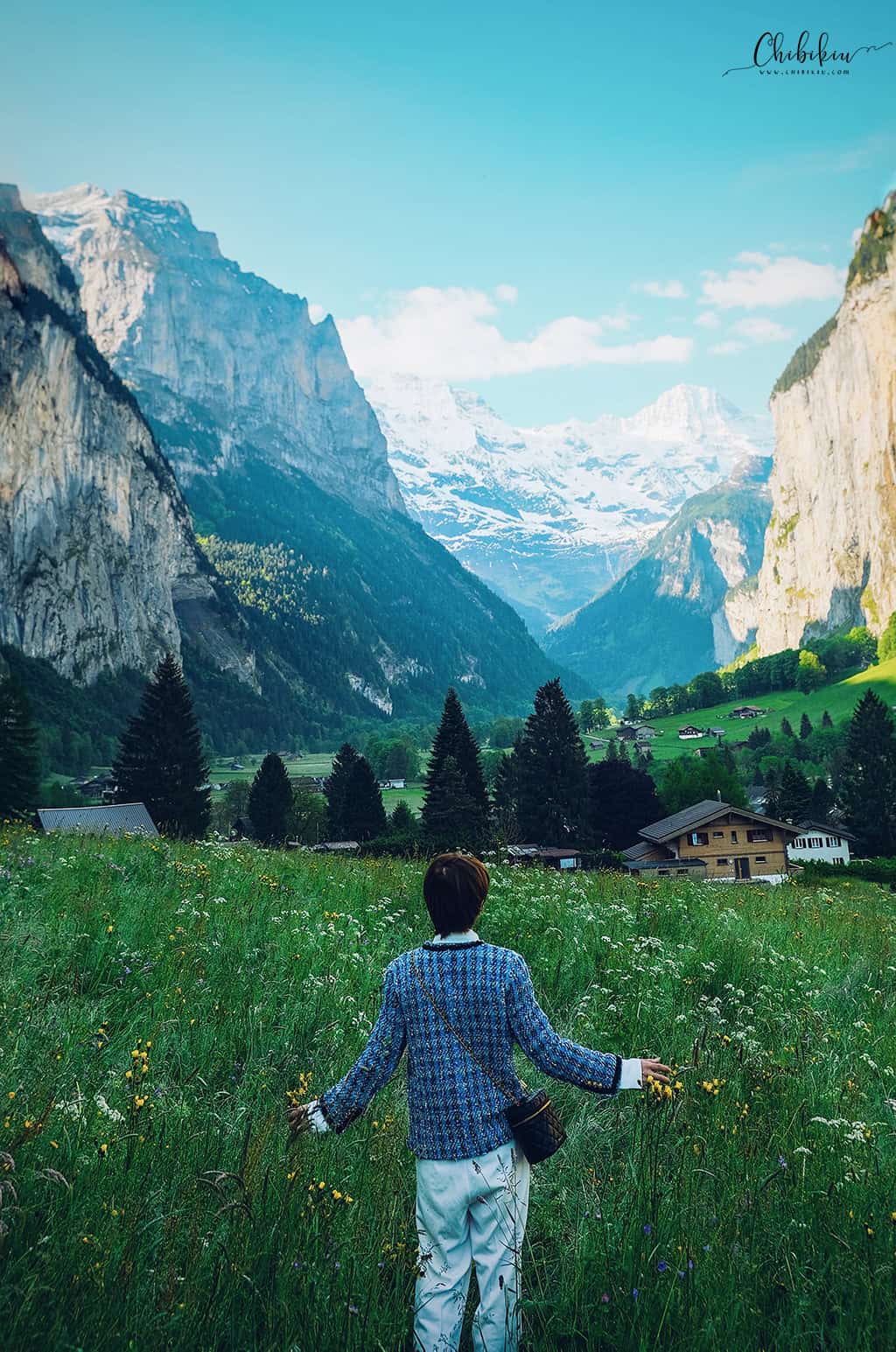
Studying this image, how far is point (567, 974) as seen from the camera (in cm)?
792

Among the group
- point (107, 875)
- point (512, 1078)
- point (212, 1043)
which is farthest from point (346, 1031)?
point (107, 875)

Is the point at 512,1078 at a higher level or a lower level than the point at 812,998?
higher

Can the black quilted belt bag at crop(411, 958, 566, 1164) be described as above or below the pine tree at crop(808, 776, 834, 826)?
above

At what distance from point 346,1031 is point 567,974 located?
99.7 inches

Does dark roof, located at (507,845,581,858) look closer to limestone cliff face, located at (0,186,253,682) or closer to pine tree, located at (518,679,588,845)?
pine tree, located at (518,679,588,845)

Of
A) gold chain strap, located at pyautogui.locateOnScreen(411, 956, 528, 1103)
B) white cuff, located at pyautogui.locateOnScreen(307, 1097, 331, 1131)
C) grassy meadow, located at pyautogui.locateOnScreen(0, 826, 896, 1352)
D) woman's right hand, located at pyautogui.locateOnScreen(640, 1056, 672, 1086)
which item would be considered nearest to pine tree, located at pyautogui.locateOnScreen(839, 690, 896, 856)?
grassy meadow, located at pyautogui.locateOnScreen(0, 826, 896, 1352)

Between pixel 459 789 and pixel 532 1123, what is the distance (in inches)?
1837

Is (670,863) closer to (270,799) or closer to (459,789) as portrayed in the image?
(459,789)

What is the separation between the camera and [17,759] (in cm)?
4453

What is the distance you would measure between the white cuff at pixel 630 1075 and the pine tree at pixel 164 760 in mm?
49111

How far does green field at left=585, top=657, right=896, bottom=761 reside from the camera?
143 m

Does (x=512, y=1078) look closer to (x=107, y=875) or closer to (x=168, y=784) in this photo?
(x=107, y=875)

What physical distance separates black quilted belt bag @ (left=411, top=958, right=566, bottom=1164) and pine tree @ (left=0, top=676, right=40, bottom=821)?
43987 millimetres

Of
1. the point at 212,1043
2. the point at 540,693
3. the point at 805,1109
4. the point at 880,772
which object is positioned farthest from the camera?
the point at 880,772
